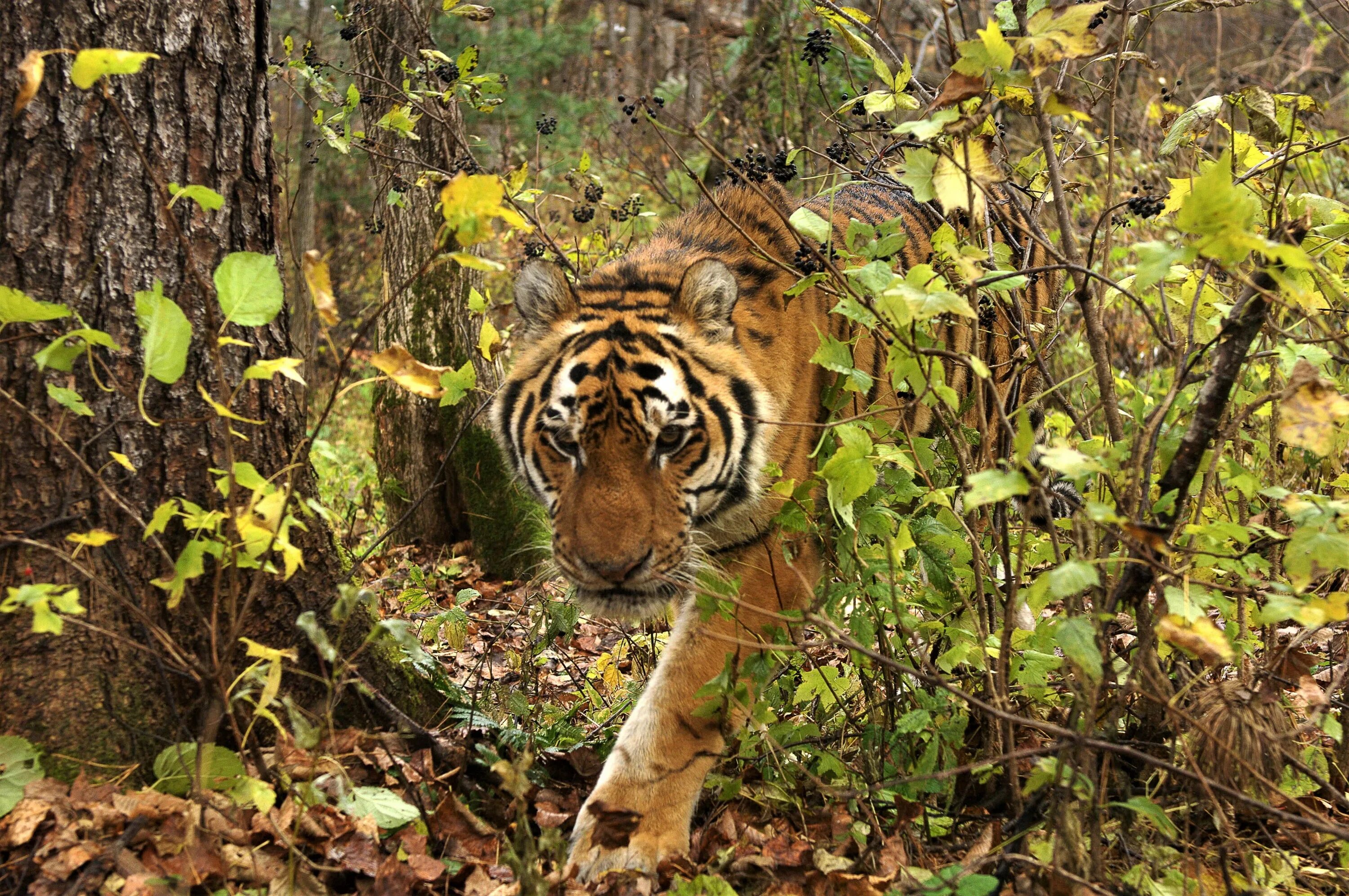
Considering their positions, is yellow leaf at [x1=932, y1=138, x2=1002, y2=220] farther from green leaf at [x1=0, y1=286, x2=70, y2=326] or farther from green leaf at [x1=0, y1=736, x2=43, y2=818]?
green leaf at [x1=0, y1=736, x2=43, y2=818]

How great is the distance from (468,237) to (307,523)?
4.28ft

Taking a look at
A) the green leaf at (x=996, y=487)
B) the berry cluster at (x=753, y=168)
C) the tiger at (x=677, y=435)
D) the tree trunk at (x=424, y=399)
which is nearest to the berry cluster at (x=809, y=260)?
the tiger at (x=677, y=435)

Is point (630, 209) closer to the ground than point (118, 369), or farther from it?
farther from it

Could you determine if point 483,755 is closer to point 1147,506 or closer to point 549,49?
point 1147,506

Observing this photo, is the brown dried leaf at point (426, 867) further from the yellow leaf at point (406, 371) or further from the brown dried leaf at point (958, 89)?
the brown dried leaf at point (958, 89)

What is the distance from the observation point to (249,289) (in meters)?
1.91

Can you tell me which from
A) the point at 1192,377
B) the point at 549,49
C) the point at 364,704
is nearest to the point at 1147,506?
the point at 1192,377

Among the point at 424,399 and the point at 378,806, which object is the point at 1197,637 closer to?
the point at 378,806

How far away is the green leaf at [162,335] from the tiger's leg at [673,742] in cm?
130

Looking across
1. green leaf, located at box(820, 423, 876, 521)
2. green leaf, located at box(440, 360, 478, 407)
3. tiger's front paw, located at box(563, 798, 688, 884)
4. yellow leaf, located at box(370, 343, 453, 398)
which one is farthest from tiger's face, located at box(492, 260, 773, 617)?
yellow leaf, located at box(370, 343, 453, 398)

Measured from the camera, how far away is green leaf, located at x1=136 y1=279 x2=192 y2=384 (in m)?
1.85

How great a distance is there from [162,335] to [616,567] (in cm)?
131

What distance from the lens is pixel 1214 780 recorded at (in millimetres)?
2039

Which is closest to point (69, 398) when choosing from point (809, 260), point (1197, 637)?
point (809, 260)
